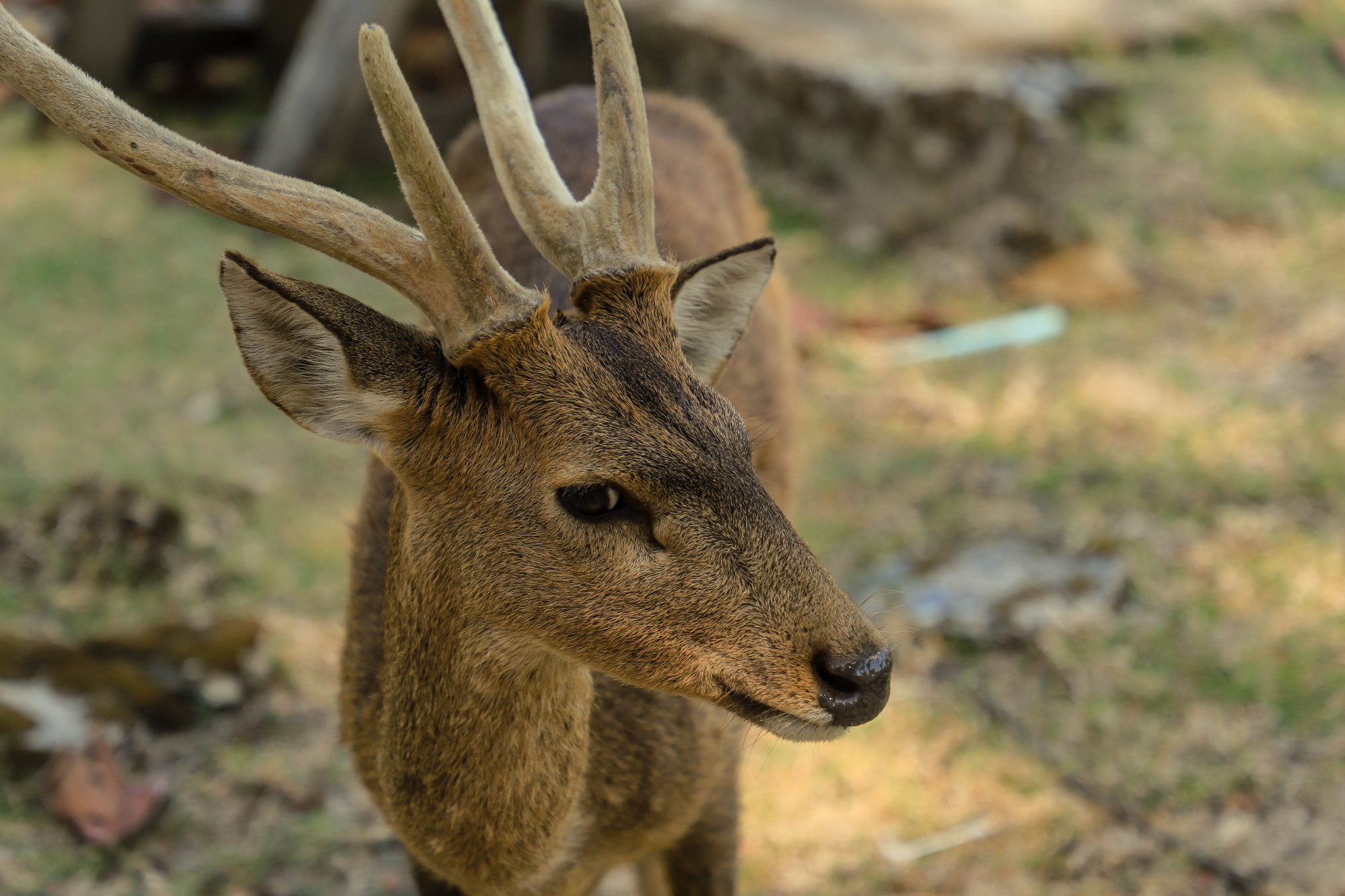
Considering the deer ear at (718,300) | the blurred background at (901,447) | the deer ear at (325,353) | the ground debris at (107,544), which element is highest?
the deer ear at (325,353)

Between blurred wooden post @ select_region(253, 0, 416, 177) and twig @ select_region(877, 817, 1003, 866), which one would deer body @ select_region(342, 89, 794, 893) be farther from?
blurred wooden post @ select_region(253, 0, 416, 177)

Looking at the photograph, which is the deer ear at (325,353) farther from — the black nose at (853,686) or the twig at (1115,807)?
the twig at (1115,807)

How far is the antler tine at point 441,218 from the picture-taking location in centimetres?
A: 224

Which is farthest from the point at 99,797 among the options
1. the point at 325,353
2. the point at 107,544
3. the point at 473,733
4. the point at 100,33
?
the point at 100,33

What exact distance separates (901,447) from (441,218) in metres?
3.48

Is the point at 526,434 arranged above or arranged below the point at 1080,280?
above

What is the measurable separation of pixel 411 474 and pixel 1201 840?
232cm

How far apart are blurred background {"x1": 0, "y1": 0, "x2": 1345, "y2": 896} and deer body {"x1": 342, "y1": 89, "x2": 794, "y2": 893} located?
0.81 m

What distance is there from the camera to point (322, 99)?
7.08 m

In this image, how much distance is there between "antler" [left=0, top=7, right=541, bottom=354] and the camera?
2.19 meters

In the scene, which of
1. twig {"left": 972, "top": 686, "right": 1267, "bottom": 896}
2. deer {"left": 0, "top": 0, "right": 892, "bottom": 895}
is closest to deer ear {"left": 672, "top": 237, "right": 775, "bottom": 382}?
deer {"left": 0, "top": 0, "right": 892, "bottom": 895}

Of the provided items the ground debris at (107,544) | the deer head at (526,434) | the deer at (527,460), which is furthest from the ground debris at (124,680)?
the deer head at (526,434)

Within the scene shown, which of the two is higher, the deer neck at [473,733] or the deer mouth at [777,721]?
the deer mouth at [777,721]

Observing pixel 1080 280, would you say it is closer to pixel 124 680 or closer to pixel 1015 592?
pixel 1015 592
